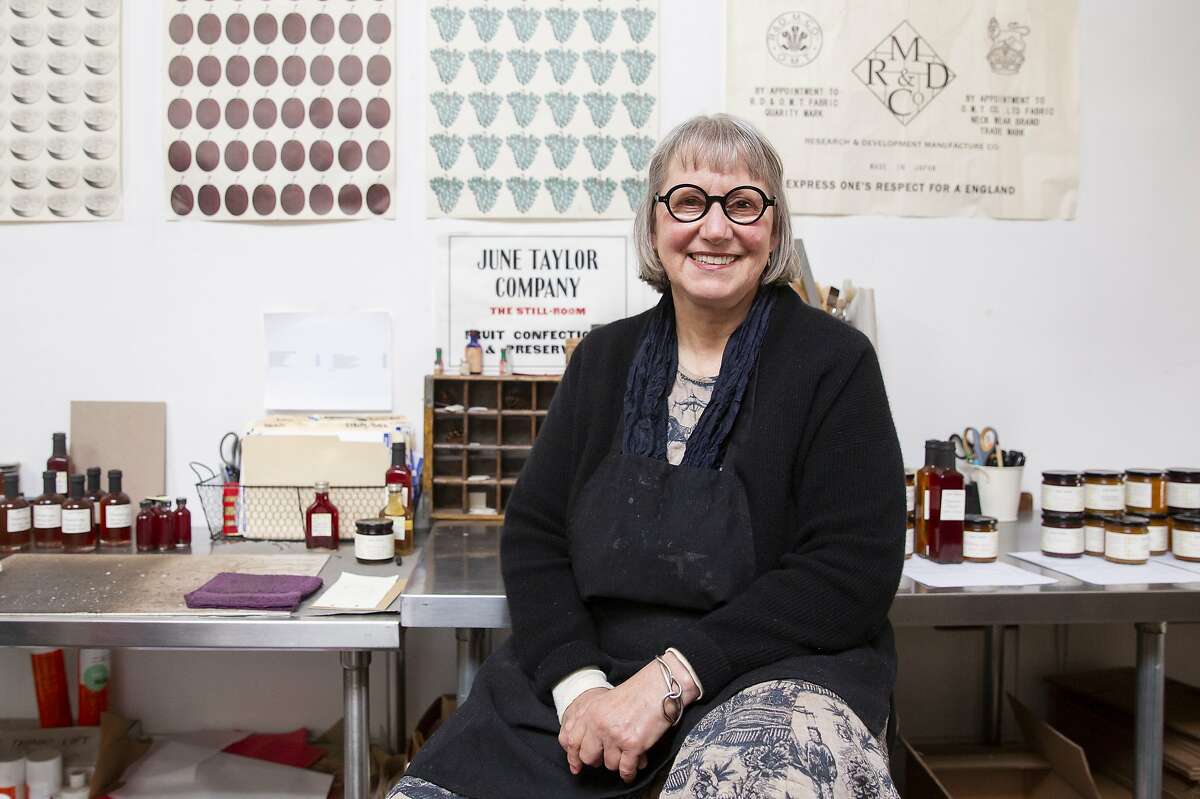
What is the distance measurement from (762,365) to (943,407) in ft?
3.57

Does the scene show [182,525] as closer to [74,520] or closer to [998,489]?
[74,520]

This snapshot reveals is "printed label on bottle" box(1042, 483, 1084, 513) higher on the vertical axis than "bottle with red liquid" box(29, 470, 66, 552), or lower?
higher

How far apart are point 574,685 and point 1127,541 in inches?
44.1

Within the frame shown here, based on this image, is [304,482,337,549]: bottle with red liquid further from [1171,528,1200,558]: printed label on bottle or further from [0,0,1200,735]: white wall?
[1171,528,1200,558]: printed label on bottle

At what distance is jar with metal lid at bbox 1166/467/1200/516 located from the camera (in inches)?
66.0

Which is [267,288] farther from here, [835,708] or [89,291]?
[835,708]

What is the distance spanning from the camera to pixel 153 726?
2.02 meters

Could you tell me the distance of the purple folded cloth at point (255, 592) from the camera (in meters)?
1.33

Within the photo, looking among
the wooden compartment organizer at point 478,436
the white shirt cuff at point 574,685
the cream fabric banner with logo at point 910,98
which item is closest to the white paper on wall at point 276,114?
the wooden compartment organizer at point 478,436

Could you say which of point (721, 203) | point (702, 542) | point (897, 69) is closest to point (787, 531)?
point (702, 542)

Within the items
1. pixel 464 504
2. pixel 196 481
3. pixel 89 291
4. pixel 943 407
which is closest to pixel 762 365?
pixel 464 504

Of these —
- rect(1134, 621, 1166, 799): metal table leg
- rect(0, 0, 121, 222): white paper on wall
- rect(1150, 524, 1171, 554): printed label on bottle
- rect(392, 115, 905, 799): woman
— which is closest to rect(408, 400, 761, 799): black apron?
rect(392, 115, 905, 799): woman

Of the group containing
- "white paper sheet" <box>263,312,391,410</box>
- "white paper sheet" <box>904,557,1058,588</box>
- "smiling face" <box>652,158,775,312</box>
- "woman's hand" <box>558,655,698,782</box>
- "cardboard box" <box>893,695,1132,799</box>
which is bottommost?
"cardboard box" <box>893,695,1132,799</box>

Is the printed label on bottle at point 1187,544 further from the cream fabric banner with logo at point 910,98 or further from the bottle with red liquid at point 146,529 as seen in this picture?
the bottle with red liquid at point 146,529
